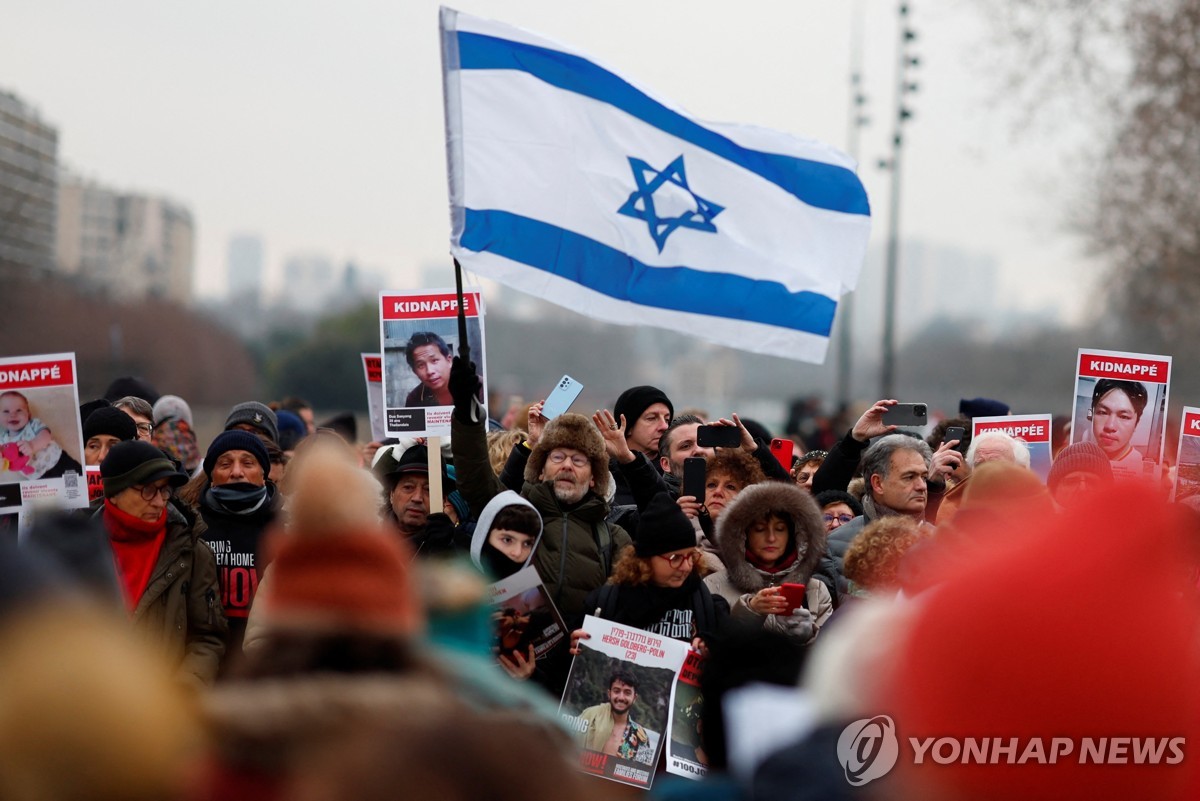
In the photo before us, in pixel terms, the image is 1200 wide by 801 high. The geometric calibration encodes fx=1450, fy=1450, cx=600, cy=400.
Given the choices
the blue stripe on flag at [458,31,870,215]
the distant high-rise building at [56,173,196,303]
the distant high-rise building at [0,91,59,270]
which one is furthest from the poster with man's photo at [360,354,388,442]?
the distant high-rise building at [56,173,196,303]

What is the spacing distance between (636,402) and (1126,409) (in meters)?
2.64

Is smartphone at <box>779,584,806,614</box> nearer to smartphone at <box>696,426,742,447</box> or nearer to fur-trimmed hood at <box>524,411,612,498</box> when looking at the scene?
fur-trimmed hood at <box>524,411,612,498</box>

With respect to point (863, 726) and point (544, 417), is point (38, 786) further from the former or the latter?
point (544, 417)

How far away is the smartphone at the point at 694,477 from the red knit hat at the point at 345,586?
4.45 meters

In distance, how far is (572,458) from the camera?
21.6 feet

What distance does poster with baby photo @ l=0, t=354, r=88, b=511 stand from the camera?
22.7 ft

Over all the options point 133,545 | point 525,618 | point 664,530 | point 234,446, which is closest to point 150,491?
point 133,545

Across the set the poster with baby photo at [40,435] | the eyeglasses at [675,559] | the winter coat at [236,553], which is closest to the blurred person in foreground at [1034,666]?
the eyeglasses at [675,559]

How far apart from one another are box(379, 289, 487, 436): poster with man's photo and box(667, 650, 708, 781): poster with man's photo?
6.48 feet

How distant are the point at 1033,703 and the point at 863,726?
0.37m

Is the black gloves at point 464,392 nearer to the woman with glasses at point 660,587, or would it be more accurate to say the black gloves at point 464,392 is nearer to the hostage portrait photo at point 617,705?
the woman with glasses at point 660,587

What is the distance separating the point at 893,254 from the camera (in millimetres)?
31172

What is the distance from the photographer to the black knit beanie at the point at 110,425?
780 cm
